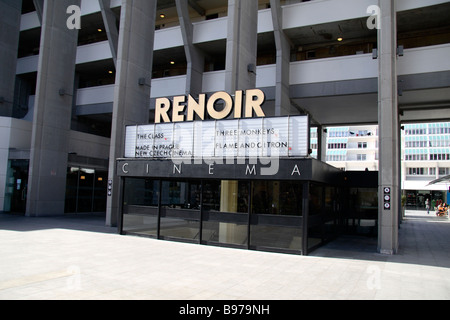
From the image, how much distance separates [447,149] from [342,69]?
72.1m

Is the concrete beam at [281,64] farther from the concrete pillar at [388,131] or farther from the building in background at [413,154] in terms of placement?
the building in background at [413,154]

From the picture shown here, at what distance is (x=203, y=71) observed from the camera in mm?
25547

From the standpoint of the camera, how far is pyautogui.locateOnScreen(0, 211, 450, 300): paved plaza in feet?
25.7

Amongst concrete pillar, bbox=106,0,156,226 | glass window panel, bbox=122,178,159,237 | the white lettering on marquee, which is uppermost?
concrete pillar, bbox=106,0,156,226

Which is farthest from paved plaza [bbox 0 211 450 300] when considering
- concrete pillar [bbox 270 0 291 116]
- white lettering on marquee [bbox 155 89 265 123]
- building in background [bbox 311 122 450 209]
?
building in background [bbox 311 122 450 209]

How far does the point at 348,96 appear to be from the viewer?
2192 centimetres

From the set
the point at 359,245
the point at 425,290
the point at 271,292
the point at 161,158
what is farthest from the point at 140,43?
the point at 425,290

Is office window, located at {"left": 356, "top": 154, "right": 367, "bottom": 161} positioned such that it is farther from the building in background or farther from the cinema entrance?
the cinema entrance

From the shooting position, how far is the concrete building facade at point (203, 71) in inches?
714

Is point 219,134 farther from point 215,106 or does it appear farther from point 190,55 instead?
point 190,55

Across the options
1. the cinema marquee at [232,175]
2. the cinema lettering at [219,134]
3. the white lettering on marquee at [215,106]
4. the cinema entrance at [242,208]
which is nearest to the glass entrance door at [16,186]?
the cinema entrance at [242,208]

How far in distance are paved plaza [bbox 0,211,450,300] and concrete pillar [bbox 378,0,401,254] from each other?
96cm

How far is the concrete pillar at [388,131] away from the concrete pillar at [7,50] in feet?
84.5

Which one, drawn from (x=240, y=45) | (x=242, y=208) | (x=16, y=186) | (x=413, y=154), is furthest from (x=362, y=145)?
(x=242, y=208)
